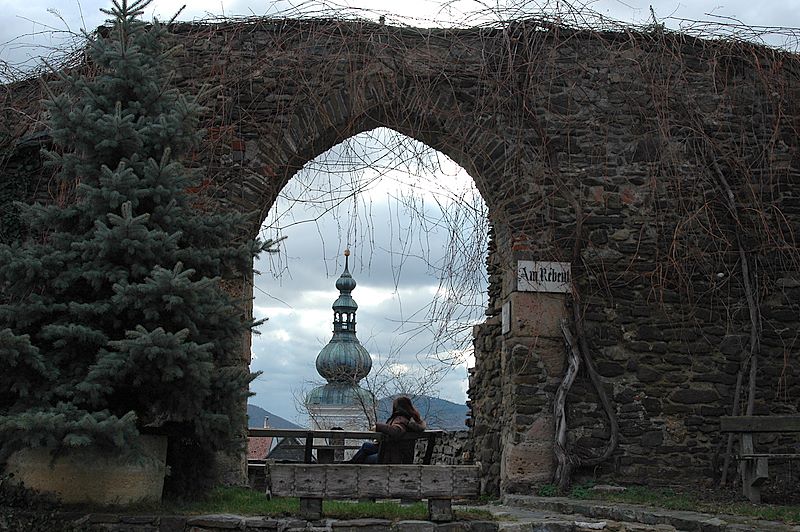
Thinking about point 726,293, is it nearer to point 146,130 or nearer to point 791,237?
point 791,237

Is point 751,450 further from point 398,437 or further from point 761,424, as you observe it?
point 398,437

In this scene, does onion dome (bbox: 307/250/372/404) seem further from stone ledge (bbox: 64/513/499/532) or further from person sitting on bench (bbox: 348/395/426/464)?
stone ledge (bbox: 64/513/499/532)

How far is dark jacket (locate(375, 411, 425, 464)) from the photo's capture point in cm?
754

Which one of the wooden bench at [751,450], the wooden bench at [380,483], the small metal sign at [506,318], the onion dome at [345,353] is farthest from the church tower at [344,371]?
the wooden bench at [380,483]

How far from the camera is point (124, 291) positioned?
554cm

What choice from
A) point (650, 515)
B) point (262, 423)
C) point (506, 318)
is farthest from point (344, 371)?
point (650, 515)

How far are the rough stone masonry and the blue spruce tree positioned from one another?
5.70ft

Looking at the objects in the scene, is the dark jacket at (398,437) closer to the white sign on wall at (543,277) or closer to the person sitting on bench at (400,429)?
the person sitting on bench at (400,429)

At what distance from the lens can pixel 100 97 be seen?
6.22 m

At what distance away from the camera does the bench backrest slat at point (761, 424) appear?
653 centimetres

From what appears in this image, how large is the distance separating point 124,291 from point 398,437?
2906 millimetres

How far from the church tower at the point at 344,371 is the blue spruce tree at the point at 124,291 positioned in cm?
1461

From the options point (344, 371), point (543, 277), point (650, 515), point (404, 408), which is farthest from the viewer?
point (344, 371)

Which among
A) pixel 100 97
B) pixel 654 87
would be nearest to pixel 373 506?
pixel 100 97
